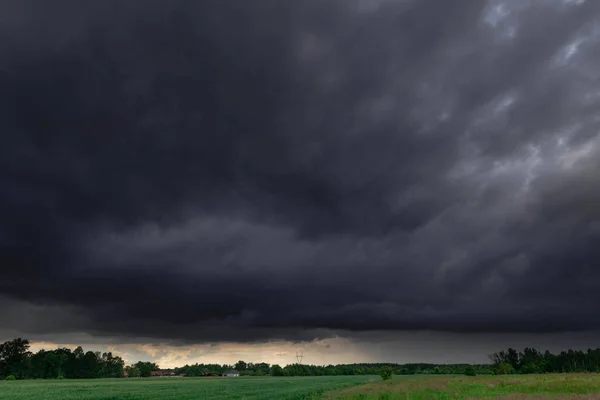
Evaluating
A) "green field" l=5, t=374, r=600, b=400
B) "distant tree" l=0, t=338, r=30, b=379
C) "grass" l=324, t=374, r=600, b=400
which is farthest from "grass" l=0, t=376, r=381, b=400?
"distant tree" l=0, t=338, r=30, b=379

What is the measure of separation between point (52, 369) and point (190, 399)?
6667 inches

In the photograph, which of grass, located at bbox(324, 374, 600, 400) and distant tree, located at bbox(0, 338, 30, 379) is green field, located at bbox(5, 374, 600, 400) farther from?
distant tree, located at bbox(0, 338, 30, 379)

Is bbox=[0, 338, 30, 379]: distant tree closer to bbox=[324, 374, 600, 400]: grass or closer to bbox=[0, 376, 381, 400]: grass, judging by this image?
bbox=[0, 376, 381, 400]: grass

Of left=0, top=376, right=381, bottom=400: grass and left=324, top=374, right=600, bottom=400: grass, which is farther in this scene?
left=0, top=376, right=381, bottom=400: grass

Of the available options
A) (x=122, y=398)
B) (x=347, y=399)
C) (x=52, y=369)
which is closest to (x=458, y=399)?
(x=347, y=399)

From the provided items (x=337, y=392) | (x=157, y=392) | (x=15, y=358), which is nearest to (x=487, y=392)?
(x=337, y=392)

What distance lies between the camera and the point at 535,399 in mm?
40781

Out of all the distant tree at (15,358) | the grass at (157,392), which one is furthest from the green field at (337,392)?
the distant tree at (15,358)

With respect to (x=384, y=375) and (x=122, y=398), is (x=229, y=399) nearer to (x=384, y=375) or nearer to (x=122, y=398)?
(x=122, y=398)

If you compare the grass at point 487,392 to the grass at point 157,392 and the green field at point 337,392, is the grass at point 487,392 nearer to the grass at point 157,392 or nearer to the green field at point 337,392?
the green field at point 337,392

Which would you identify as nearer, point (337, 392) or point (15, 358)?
point (337, 392)

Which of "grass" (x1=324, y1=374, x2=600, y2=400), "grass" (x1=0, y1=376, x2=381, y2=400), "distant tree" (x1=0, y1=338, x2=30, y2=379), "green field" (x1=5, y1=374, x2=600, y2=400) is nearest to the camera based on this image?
"grass" (x1=324, y1=374, x2=600, y2=400)

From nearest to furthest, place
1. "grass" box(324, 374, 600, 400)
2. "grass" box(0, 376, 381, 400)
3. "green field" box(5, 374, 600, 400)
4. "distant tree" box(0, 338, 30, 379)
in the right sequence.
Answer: "grass" box(324, 374, 600, 400) < "green field" box(5, 374, 600, 400) < "grass" box(0, 376, 381, 400) < "distant tree" box(0, 338, 30, 379)

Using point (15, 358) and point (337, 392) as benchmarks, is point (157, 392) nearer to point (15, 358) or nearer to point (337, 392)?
point (337, 392)
